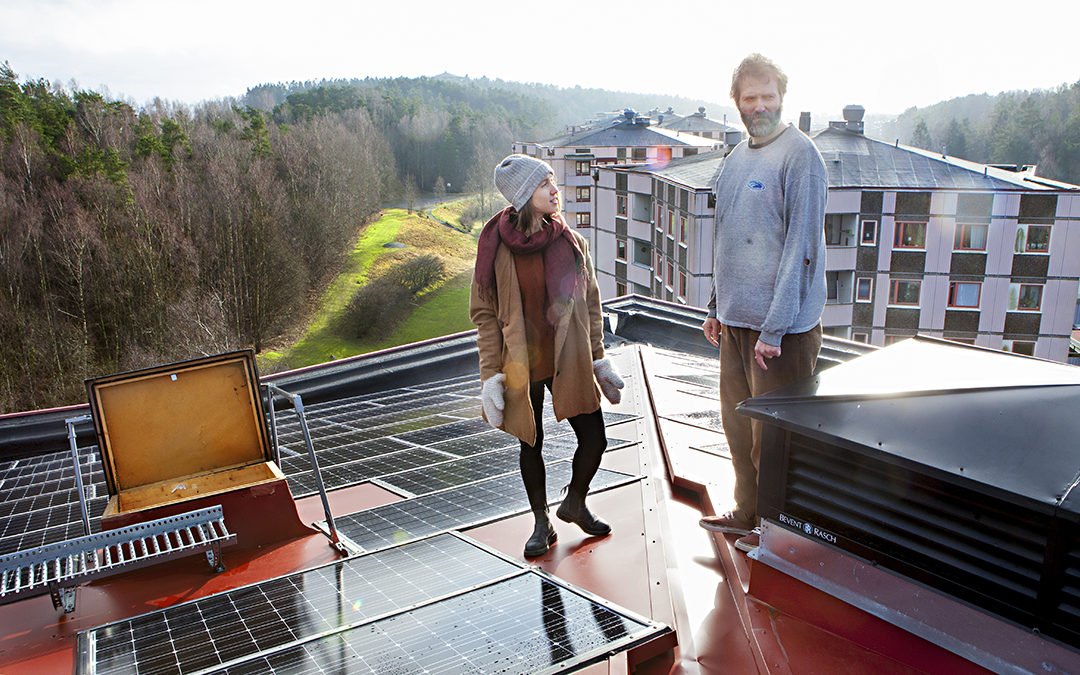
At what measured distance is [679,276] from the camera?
2630 centimetres

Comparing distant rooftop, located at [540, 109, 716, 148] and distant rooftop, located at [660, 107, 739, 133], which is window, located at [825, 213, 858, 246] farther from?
distant rooftop, located at [660, 107, 739, 133]

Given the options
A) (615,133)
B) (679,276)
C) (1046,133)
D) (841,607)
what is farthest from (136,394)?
(1046,133)

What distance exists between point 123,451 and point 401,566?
1.93m

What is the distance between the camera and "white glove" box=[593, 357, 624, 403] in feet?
11.0

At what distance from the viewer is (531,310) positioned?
10.4ft

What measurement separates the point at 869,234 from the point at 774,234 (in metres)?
21.6

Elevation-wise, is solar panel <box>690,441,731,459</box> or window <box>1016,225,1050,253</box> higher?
solar panel <box>690,441,731,459</box>

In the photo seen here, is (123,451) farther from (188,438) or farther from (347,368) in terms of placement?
(347,368)

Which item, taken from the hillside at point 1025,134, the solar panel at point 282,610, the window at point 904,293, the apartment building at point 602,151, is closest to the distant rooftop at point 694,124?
the apartment building at point 602,151

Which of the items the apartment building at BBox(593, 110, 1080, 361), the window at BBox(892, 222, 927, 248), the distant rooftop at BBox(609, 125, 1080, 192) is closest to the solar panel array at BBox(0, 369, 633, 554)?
the apartment building at BBox(593, 110, 1080, 361)

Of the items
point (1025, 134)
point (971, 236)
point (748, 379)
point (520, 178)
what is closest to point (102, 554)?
point (520, 178)

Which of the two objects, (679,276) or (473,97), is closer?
(679,276)

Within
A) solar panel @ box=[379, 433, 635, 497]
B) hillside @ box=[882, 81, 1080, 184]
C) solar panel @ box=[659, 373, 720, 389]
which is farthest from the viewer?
hillside @ box=[882, 81, 1080, 184]

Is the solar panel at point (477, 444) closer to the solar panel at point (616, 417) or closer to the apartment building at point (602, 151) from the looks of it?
the solar panel at point (616, 417)
